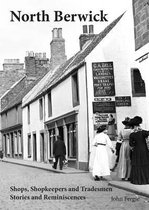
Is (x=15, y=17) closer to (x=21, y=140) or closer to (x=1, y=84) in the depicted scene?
(x=21, y=140)

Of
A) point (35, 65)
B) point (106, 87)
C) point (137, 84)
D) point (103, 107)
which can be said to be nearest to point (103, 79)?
point (106, 87)

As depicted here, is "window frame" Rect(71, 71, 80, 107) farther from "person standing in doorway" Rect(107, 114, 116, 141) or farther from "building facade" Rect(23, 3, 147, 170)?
"person standing in doorway" Rect(107, 114, 116, 141)

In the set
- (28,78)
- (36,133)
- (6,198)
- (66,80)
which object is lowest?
(6,198)

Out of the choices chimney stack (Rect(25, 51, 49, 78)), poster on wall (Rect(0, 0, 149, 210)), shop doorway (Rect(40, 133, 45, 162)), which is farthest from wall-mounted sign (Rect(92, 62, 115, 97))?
chimney stack (Rect(25, 51, 49, 78))

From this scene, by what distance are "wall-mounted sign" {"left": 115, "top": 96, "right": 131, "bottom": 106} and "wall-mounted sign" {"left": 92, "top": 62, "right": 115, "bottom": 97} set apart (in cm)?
33

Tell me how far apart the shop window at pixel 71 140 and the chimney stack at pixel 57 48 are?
39.1 feet

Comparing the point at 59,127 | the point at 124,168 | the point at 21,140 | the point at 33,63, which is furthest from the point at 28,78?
the point at 124,168

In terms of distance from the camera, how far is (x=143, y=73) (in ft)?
33.3

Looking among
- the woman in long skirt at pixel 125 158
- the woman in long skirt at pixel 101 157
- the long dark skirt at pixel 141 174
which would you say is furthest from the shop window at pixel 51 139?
the long dark skirt at pixel 141 174

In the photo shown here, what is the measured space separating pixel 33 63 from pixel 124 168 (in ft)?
87.0

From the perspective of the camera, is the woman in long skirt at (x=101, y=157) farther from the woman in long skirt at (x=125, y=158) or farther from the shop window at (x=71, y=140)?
the shop window at (x=71, y=140)

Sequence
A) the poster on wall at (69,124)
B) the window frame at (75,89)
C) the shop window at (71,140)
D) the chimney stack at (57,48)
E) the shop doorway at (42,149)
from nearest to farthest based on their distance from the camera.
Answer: the poster on wall at (69,124), the window frame at (75,89), the shop window at (71,140), the shop doorway at (42,149), the chimney stack at (57,48)

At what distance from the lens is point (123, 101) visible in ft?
58.4

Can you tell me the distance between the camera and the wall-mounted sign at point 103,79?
698 inches
